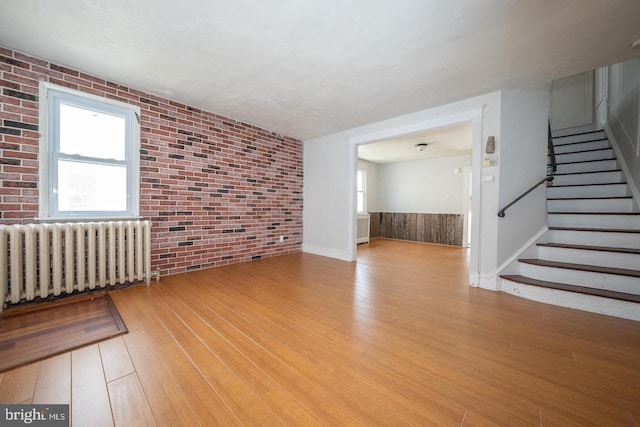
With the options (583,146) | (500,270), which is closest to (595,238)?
(500,270)

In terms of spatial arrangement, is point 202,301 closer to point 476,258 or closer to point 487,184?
point 476,258

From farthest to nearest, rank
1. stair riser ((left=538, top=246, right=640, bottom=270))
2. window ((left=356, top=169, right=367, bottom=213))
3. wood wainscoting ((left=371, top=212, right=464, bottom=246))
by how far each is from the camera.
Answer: window ((left=356, top=169, right=367, bottom=213)), wood wainscoting ((left=371, top=212, right=464, bottom=246)), stair riser ((left=538, top=246, right=640, bottom=270))

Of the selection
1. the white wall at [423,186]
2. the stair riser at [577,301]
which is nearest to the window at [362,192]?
the white wall at [423,186]

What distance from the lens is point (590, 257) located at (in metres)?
2.61

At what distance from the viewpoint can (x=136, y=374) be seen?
1.35 metres

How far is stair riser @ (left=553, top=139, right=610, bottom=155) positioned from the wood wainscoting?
98.8 inches

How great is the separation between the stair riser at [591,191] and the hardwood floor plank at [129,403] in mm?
5221

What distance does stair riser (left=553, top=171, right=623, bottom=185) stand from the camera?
334 centimetres

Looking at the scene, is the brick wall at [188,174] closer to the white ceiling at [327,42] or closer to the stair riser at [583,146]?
the white ceiling at [327,42]

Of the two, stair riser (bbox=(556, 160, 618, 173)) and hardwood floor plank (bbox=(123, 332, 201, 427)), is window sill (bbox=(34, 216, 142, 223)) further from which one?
stair riser (bbox=(556, 160, 618, 173))

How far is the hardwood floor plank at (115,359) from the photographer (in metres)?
1.36

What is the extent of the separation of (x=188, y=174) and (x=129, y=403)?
2.93 m

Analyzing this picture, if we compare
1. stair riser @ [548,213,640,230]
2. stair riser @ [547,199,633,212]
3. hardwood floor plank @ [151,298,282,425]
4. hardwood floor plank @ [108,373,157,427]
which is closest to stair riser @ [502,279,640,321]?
stair riser @ [548,213,640,230]

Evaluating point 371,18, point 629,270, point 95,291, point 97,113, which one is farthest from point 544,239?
point 97,113
